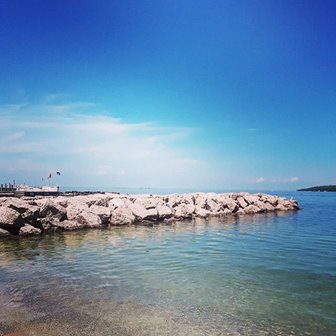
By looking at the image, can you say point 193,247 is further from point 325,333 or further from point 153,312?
point 325,333

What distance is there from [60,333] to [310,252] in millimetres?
14592

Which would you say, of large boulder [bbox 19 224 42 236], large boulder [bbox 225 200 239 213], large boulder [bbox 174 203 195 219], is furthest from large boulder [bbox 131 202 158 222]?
large boulder [bbox 225 200 239 213]

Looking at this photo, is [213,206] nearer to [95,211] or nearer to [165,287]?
[95,211]

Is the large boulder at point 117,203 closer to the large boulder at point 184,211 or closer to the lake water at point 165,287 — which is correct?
the large boulder at point 184,211

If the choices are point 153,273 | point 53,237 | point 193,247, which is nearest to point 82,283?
point 153,273

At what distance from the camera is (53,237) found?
22.1 metres

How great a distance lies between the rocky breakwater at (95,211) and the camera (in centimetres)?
2228

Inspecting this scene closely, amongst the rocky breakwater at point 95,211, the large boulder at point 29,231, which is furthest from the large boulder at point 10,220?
the large boulder at point 29,231

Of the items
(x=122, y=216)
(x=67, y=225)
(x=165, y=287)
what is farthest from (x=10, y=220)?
(x=165, y=287)

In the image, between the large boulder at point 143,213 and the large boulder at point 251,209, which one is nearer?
the large boulder at point 143,213

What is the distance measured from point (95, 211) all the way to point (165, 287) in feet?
58.1

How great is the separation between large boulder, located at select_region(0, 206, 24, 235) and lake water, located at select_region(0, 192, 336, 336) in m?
1.58

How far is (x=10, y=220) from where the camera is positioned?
21.3 metres

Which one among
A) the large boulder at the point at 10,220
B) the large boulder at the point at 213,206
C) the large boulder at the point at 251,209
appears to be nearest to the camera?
the large boulder at the point at 10,220
